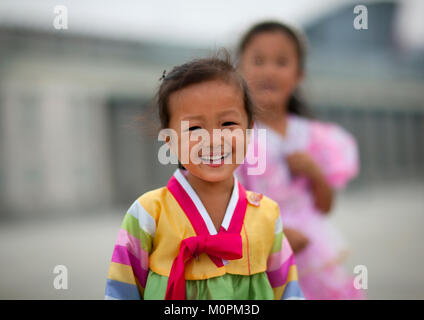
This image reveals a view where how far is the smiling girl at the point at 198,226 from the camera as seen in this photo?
87cm

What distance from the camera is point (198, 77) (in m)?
0.89

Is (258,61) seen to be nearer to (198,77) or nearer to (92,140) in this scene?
(198,77)

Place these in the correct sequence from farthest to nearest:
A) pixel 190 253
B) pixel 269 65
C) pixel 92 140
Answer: pixel 92 140 < pixel 269 65 < pixel 190 253

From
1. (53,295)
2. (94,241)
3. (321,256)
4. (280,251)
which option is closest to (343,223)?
(94,241)

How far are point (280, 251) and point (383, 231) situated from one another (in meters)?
4.98

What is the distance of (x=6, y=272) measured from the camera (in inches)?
138

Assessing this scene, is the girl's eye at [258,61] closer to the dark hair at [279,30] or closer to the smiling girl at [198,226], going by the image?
the dark hair at [279,30]

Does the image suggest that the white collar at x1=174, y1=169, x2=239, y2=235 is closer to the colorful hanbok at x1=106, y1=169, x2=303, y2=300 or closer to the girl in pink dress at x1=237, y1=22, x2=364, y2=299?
the colorful hanbok at x1=106, y1=169, x2=303, y2=300

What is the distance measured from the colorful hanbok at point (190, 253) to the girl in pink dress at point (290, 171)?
1.24 ft

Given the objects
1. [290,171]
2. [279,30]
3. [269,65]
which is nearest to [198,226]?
[290,171]

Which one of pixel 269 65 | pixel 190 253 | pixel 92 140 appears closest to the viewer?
pixel 190 253

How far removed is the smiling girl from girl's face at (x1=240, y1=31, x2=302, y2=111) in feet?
1.39

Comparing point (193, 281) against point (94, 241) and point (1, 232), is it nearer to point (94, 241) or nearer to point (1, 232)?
point (94, 241)

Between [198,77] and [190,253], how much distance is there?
366 mm
